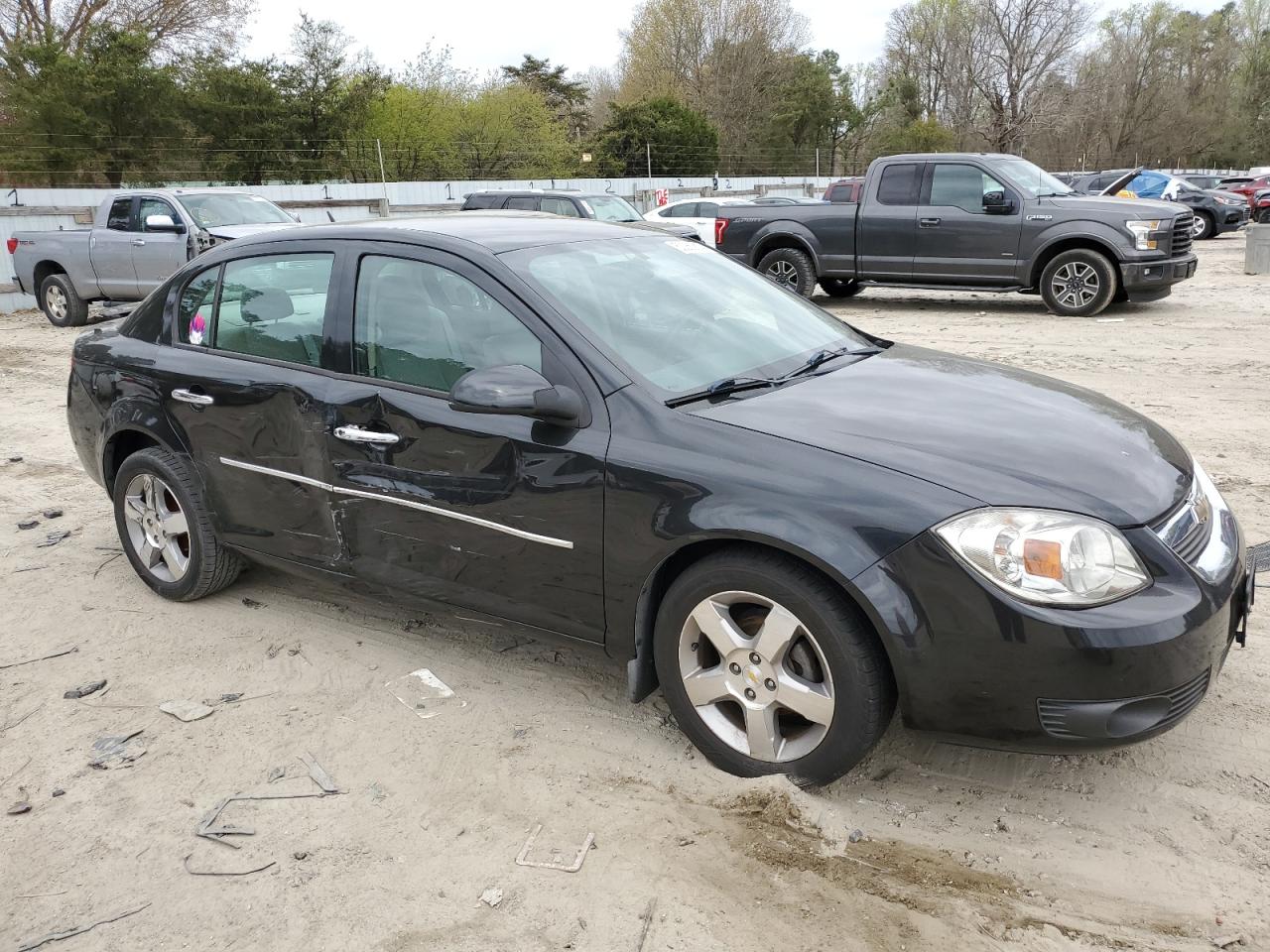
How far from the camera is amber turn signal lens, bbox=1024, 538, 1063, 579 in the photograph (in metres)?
2.55

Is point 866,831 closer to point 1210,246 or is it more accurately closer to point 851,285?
point 851,285

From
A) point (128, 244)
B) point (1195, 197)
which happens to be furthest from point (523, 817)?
point (1195, 197)

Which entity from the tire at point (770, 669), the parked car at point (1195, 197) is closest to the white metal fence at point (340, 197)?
the parked car at point (1195, 197)

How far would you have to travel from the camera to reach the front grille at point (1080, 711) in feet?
8.42

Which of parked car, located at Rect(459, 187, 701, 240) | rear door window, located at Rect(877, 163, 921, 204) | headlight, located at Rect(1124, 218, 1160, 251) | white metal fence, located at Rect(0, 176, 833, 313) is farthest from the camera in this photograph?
white metal fence, located at Rect(0, 176, 833, 313)

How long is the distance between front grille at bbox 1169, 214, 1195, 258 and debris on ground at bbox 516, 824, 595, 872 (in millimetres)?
11867

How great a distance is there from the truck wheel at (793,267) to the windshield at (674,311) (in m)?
9.99

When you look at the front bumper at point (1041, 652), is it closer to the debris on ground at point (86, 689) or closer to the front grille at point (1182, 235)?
the debris on ground at point (86, 689)

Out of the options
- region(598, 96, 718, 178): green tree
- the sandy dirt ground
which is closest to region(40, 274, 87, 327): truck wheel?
the sandy dirt ground

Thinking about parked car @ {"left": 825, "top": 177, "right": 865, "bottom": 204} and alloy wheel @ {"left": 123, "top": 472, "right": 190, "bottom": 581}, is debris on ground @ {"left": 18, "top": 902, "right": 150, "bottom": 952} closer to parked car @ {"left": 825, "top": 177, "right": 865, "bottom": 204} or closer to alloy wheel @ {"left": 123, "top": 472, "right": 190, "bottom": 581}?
alloy wheel @ {"left": 123, "top": 472, "right": 190, "bottom": 581}

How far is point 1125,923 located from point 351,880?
1.95 metres

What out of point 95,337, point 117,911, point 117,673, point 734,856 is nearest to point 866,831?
point 734,856

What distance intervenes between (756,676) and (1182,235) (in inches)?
462

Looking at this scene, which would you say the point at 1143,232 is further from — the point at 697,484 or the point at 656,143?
the point at 656,143
